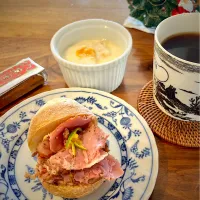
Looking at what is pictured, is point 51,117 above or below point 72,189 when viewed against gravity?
above

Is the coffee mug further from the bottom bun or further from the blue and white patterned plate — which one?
the bottom bun

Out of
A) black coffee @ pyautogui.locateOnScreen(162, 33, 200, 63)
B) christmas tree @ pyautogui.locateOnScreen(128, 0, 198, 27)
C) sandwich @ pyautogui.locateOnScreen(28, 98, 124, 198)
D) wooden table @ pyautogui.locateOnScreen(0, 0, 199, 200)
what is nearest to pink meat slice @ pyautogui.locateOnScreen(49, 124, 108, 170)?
sandwich @ pyautogui.locateOnScreen(28, 98, 124, 198)

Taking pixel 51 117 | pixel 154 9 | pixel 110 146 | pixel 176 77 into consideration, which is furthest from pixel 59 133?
pixel 154 9

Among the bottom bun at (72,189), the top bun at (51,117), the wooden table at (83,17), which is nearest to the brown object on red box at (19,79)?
the wooden table at (83,17)

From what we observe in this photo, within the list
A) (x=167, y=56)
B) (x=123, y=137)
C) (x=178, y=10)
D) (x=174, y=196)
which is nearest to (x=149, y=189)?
(x=174, y=196)

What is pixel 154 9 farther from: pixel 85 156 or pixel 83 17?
pixel 85 156

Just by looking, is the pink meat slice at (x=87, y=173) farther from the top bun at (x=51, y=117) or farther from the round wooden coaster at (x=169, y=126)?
the round wooden coaster at (x=169, y=126)

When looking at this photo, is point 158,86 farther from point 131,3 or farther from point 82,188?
point 131,3
